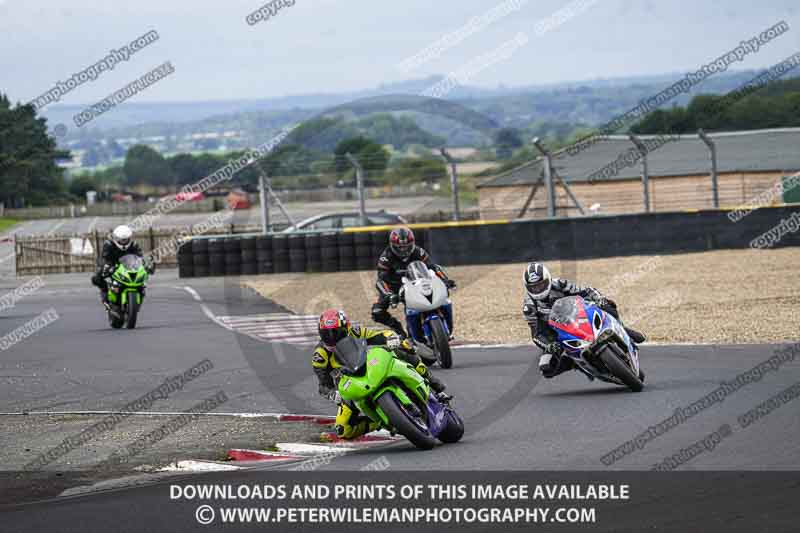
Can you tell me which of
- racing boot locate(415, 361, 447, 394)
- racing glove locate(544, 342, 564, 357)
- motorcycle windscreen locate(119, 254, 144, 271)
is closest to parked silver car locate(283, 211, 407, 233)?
motorcycle windscreen locate(119, 254, 144, 271)

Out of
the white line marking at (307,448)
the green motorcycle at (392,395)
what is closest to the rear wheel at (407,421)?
the green motorcycle at (392,395)

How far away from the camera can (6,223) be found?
7588 centimetres

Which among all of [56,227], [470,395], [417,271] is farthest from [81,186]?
Result: [470,395]

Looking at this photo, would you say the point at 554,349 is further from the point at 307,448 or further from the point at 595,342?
the point at 307,448

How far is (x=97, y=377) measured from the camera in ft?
50.0

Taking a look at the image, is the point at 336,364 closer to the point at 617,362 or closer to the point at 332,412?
the point at 332,412

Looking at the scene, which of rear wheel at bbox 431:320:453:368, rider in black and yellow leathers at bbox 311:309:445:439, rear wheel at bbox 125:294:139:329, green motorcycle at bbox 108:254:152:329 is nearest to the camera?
rider in black and yellow leathers at bbox 311:309:445:439

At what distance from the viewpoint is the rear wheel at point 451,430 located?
9.72 m

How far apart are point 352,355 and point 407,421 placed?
705mm

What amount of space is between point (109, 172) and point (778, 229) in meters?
135

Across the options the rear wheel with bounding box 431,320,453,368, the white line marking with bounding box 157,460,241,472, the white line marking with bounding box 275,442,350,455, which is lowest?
the white line marking with bounding box 275,442,350,455

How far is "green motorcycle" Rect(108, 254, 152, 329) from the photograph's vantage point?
2077cm

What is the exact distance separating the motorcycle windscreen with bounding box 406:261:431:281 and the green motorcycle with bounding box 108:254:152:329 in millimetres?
7260

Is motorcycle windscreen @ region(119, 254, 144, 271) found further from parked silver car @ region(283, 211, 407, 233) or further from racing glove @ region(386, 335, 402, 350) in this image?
parked silver car @ region(283, 211, 407, 233)
